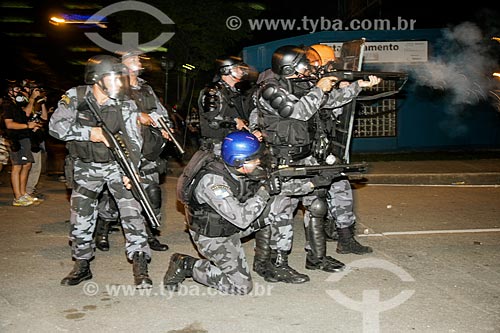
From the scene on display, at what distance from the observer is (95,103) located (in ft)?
18.1

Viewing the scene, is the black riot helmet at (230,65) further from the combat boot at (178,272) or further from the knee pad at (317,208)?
the combat boot at (178,272)

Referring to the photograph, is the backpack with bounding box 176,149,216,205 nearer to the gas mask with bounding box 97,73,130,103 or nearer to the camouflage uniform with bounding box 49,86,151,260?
the camouflage uniform with bounding box 49,86,151,260

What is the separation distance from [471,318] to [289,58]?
2.73 m

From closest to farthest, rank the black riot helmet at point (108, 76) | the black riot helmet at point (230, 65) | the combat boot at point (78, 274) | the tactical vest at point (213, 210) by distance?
the tactical vest at point (213, 210)
the black riot helmet at point (108, 76)
the combat boot at point (78, 274)
the black riot helmet at point (230, 65)

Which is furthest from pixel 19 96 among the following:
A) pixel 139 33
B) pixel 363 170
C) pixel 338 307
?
pixel 139 33

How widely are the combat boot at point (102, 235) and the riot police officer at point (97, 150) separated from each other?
3.68 ft

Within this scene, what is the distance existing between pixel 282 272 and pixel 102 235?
7.54 ft

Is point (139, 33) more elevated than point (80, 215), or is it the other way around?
point (139, 33)

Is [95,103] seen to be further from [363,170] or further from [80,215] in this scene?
[363,170]

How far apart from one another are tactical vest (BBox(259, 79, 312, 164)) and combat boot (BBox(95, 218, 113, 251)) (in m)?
2.24

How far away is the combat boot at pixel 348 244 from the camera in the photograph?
259 inches

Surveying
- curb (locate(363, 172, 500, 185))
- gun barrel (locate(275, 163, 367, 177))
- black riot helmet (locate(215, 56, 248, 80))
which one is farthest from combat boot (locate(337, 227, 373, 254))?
curb (locate(363, 172, 500, 185))

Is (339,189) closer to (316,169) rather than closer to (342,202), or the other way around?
(342,202)

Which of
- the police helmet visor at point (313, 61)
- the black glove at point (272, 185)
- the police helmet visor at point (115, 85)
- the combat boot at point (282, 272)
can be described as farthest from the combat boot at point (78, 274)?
the police helmet visor at point (313, 61)
